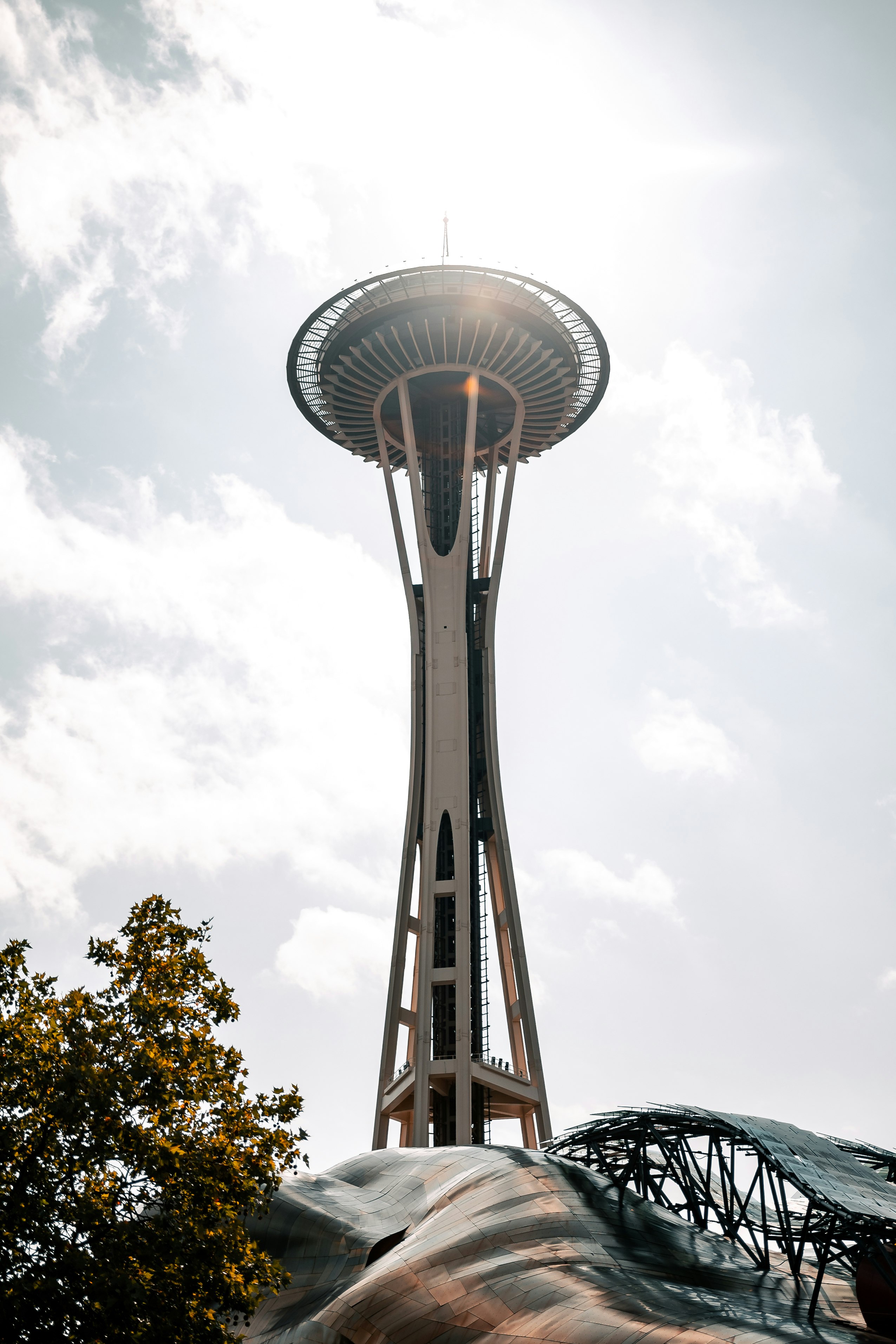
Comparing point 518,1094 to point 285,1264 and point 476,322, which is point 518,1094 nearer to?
point 285,1264

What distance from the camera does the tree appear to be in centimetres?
2184

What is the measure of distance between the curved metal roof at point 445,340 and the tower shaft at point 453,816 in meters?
1.04

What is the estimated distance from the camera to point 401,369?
5841cm

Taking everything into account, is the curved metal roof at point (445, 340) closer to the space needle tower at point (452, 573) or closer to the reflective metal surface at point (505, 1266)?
the space needle tower at point (452, 573)

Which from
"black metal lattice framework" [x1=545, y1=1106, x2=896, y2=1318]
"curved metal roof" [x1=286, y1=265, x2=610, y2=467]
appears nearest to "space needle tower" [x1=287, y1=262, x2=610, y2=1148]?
"curved metal roof" [x1=286, y1=265, x2=610, y2=467]

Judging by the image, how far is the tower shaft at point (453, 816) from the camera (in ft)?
164

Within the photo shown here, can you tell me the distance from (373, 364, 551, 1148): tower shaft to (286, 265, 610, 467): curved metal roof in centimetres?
104

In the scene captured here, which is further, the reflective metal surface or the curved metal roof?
the curved metal roof

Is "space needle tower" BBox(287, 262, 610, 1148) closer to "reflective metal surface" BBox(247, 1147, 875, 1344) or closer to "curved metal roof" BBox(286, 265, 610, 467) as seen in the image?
"curved metal roof" BBox(286, 265, 610, 467)

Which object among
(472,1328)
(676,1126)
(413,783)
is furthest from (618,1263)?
(413,783)

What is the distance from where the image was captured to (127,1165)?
77.3 ft

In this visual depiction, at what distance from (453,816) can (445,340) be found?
73.7 feet

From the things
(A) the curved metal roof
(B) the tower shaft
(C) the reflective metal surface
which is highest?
(A) the curved metal roof

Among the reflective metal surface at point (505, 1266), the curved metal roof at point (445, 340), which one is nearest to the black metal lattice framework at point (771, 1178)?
the reflective metal surface at point (505, 1266)
